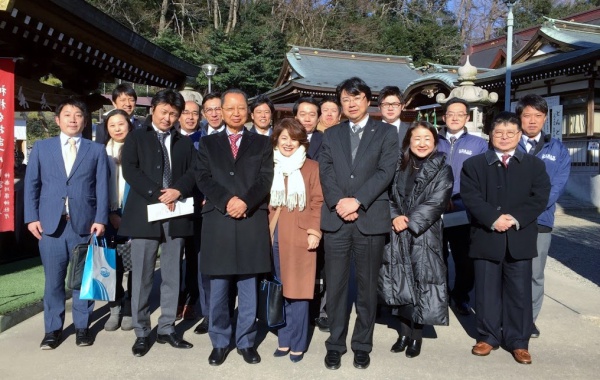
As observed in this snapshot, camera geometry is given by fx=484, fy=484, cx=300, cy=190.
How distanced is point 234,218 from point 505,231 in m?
1.96

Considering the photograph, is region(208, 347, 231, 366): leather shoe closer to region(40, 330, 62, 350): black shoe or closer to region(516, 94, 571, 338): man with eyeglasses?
region(40, 330, 62, 350): black shoe

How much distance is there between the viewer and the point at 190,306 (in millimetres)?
4578

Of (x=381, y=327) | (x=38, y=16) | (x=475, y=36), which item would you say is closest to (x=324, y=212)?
(x=381, y=327)

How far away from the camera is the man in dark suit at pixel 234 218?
3.42 meters

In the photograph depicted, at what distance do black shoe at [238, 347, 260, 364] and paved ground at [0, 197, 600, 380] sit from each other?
0.05 m

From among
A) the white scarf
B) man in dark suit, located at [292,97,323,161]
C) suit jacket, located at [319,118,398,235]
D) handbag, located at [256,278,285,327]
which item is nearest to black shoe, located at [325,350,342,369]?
handbag, located at [256,278,285,327]

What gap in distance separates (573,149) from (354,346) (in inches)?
554

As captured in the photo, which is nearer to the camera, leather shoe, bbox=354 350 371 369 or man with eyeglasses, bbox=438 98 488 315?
leather shoe, bbox=354 350 371 369

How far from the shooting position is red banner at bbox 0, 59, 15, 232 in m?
5.14

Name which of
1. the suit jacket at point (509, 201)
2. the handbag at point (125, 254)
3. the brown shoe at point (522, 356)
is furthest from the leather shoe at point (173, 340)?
the brown shoe at point (522, 356)

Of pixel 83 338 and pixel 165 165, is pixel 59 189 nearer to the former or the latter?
pixel 165 165

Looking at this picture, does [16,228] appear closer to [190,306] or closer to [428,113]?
[190,306]

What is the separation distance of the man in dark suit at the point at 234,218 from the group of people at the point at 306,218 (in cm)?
1

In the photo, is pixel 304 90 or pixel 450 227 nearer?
pixel 450 227
